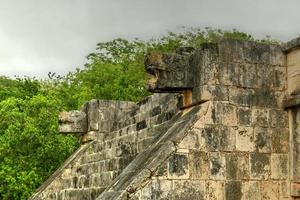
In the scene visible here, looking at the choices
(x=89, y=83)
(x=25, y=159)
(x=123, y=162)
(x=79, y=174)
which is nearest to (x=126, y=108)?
(x=79, y=174)

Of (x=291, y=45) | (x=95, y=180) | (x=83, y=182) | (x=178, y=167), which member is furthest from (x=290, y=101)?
(x=83, y=182)

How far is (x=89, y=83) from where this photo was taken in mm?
27672

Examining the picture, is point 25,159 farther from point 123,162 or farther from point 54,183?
point 123,162

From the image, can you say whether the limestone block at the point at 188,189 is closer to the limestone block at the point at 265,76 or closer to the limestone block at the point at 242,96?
the limestone block at the point at 242,96

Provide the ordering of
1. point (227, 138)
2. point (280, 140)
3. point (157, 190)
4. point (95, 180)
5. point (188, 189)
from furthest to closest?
point (95, 180) < point (280, 140) < point (227, 138) < point (188, 189) < point (157, 190)

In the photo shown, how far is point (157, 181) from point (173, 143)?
48 centimetres

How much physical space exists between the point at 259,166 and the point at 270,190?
1.01 ft

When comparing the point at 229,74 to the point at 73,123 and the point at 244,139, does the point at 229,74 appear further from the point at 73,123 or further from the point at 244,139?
the point at 73,123

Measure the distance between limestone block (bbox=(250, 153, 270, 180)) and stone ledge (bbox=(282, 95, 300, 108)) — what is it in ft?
2.25

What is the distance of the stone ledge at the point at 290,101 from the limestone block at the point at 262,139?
41cm

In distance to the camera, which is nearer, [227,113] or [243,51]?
[227,113]

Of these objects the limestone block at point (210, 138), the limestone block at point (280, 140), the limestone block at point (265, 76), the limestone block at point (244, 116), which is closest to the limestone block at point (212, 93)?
the limestone block at point (244, 116)

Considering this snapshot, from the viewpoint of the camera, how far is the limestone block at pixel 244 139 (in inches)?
261

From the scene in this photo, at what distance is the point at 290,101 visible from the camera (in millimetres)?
6832
